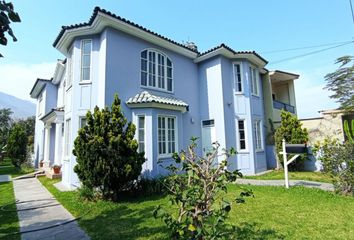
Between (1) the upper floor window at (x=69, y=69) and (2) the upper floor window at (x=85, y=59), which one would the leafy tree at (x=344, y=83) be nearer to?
(2) the upper floor window at (x=85, y=59)

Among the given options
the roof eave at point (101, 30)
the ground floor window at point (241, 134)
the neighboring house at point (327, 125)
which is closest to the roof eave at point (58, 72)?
the roof eave at point (101, 30)

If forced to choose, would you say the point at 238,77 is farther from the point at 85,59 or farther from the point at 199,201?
the point at 199,201

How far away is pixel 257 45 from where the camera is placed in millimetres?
19188

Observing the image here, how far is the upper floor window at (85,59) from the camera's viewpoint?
39.5 ft

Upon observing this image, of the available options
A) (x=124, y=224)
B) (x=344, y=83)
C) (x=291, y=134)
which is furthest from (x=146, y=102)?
(x=344, y=83)

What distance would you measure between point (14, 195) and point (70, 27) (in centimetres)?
928

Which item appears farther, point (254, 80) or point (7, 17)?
point (254, 80)

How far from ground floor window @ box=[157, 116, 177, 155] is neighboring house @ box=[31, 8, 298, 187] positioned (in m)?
0.06

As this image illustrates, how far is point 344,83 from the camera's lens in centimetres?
1855

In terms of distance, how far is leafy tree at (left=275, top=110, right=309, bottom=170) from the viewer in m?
15.7

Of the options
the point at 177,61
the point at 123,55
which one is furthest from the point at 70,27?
the point at 177,61

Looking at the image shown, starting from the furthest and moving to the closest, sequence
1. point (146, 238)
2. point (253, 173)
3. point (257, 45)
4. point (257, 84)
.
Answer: point (257, 45) → point (257, 84) → point (253, 173) → point (146, 238)

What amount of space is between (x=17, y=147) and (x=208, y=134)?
20387 mm

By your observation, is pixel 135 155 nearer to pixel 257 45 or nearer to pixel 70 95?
pixel 70 95
